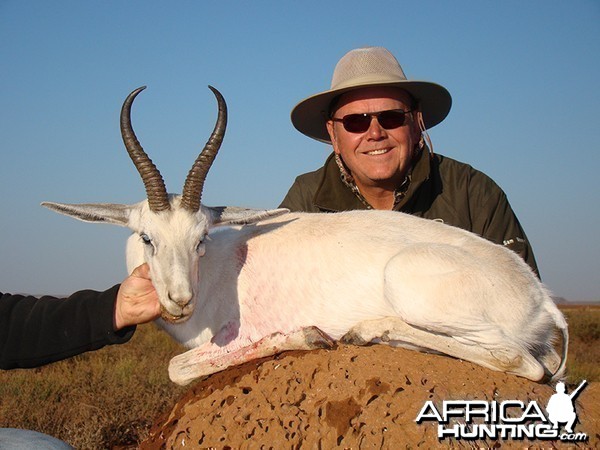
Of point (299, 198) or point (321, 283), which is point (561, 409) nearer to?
point (321, 283)

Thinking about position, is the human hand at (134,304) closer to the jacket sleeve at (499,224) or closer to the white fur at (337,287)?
the white fur at (337,287)

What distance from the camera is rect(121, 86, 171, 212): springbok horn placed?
5293 millimetres

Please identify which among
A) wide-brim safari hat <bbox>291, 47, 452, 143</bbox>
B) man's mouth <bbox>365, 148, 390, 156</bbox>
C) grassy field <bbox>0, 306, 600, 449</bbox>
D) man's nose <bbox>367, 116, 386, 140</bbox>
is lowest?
grassy field <bbox>0, 306, 600, 449</bbox>

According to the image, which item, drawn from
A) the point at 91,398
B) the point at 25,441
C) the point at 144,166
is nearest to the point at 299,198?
the point at 144,166

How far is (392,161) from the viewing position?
707 cm

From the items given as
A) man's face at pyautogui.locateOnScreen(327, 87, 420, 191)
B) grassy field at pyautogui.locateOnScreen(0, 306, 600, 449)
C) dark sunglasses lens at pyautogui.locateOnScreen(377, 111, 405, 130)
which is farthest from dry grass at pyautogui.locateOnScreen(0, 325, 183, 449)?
dark sunglasses lens at pyautogui.locateOnScreen(377, 111, 405, 130)

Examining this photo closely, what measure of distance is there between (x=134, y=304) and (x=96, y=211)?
110 cm

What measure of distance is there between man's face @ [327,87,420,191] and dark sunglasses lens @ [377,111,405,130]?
4 cm

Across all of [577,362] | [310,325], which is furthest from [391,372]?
[577,362]

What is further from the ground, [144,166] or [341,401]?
[144,166]

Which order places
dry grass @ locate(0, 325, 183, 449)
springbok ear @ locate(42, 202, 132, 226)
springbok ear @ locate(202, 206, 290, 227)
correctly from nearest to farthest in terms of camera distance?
1. springbok ear @ locate(42, 202, 132, 226)
2. springbok ear @ locate(202, 206, 290, 227)
3. dry grass @ locate(0, 325, 183, 449)

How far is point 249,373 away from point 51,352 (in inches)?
60.0

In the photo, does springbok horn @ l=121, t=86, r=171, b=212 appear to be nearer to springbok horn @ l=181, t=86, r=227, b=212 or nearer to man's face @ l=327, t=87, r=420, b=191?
springbok horn @ l=181, t=86, r=227, b=212

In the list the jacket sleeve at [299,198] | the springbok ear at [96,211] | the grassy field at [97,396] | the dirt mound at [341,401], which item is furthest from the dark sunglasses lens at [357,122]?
the grassy field at [97,396]
